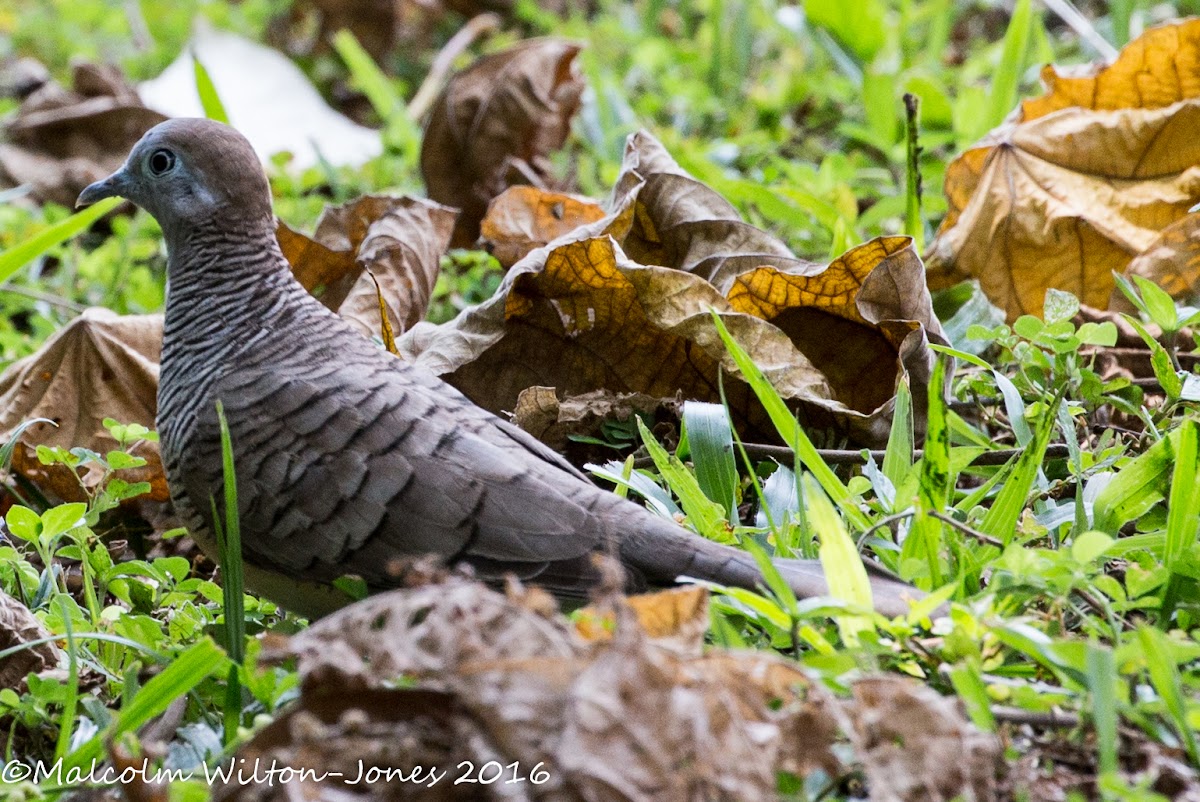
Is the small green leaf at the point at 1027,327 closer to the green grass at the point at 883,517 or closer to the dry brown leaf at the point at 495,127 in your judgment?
the green grass at the point at 883,517

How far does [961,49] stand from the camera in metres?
6.62

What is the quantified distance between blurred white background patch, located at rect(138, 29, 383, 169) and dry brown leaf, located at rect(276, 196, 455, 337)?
6.08ft

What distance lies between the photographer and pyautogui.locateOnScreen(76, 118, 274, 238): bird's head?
114 inches

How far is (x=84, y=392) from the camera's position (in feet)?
11.2

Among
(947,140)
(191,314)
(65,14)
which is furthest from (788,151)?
(65,14)

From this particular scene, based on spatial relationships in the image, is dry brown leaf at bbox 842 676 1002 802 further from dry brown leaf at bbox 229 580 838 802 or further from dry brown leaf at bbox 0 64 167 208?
dry brown leaf at bbox 0 64 167 208

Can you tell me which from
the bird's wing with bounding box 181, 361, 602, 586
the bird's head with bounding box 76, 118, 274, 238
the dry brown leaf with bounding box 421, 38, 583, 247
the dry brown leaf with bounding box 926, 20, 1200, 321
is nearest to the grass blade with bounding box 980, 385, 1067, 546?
the bird's wing with bounding box 181, 361, 602, 586

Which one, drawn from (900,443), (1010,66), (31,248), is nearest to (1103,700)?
(900,443)

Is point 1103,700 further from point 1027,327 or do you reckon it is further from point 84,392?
point 84,392

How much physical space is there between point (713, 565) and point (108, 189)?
1.82m

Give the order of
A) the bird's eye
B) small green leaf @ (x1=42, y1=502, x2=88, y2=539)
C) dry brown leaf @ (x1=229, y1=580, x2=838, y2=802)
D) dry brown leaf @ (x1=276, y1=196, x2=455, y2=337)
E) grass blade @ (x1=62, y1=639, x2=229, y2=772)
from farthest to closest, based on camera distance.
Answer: dry brown leaf @ (x1=276, y1=196, x2=455, y2=337), the bird's eye, small green leaf @ (x1=42, y1=502, x2=88, y2=539), grass blade @ (x1=62, y1=639, x2=229, y2=772), dry brown leaf @ (x1=229, y1=580, x2=838, y2=802)

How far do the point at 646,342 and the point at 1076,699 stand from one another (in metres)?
1.56

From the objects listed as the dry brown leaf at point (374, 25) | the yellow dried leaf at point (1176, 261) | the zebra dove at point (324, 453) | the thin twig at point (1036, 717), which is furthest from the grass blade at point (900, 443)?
the dry brown leaf at point (374, 25)

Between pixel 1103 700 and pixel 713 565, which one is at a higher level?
pixel 1103 700
